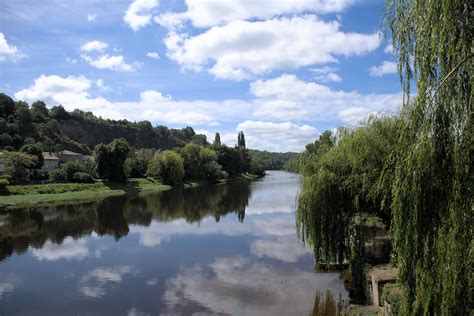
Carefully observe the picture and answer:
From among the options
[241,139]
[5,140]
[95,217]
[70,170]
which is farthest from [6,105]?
[95,217]

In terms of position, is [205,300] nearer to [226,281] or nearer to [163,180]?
[226,281]

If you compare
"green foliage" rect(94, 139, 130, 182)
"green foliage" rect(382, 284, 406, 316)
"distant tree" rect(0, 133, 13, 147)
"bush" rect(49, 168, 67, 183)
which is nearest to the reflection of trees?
"bush" rect(49, 168, 67, 183)

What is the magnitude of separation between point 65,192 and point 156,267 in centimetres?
3950

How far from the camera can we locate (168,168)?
70.4 metres

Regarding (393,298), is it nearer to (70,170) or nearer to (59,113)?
(70,170)

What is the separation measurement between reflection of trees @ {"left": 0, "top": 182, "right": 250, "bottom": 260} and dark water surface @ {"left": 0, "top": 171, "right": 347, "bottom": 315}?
0.14 m

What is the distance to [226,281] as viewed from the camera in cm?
1627

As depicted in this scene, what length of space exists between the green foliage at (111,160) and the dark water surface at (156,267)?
28.1m

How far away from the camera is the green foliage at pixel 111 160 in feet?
206

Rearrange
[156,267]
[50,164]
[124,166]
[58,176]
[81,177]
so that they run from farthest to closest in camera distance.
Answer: [50,164], [124,166], [81,177], [58,176], [156,267]

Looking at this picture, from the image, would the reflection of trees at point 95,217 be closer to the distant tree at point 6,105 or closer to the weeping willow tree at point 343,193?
the weeping willow tree at point 343,193

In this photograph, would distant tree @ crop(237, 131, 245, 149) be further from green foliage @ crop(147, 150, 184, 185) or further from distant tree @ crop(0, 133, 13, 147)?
distant tree @ crop(0, 133, 13, 147)

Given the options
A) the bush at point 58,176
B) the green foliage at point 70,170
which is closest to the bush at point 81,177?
the green foliage at point 70,170

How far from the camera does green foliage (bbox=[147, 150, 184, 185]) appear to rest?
70.3 metres
